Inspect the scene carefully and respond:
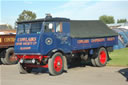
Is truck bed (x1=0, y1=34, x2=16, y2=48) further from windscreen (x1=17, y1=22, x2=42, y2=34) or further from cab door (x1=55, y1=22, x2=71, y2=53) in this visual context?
cab door (x1=55, y1=22, x2=71, y2=53)

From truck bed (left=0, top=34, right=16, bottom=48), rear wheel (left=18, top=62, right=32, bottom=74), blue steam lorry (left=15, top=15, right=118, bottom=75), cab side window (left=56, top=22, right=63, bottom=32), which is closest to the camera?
blue steam lorry (left=15, top=15, right=118, bottom=75)

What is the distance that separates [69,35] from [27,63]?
2463 millimetres

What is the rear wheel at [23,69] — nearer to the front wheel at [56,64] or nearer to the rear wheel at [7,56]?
the front wheel at [56,64]

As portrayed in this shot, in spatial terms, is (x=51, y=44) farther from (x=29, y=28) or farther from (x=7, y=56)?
(x=7, y=56)

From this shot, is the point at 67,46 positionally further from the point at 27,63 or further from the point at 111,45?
the point at 111,45

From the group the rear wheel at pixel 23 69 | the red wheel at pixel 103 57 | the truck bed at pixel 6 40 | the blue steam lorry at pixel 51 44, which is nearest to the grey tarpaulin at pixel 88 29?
the blue steam lorry at pixel 51 44

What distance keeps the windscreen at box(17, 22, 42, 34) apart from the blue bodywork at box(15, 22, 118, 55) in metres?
0.27

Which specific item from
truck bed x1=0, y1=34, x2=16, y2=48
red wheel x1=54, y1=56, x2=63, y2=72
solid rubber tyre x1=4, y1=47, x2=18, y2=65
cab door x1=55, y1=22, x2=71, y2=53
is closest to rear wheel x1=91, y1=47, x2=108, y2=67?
cab door x1=55, y1=22, x2=71, y2=53

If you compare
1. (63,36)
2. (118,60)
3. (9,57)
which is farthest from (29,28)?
(118,60)

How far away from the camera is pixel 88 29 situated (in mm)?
12789

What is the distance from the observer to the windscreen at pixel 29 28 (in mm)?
9775

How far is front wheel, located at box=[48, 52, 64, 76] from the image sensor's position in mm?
9469

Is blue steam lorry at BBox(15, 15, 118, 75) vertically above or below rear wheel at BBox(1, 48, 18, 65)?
above

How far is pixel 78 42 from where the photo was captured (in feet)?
35.4
